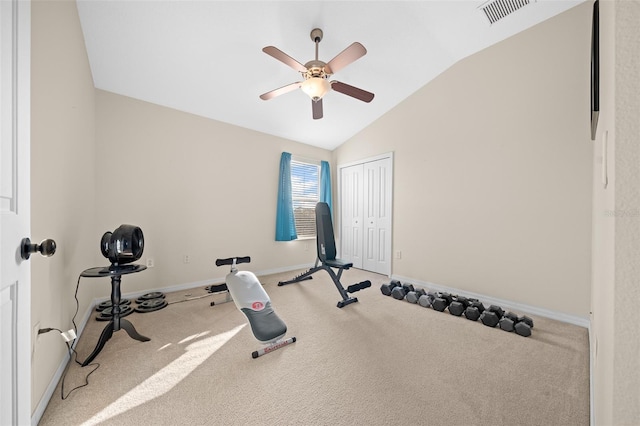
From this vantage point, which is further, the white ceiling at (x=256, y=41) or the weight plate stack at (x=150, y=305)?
the weight plate stack at (x=150, y=305)

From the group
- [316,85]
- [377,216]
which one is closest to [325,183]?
[377,216]

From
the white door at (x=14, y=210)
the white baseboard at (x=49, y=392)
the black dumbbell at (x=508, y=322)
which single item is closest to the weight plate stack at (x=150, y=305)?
the white baseboard at (x=49, y=392)

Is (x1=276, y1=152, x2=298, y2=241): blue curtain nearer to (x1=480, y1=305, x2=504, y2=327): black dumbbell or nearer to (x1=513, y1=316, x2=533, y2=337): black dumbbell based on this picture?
(x1=480, y1=305, x2=504, y2=327): black dumbbell

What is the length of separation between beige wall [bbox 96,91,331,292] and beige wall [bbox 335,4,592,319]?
95.2 inches

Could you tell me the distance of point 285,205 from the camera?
4.32 metres

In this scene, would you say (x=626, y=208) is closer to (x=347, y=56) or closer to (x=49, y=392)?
(x=347, y=56)

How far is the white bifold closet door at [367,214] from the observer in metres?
4.07

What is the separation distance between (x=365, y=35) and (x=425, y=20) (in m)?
0.62

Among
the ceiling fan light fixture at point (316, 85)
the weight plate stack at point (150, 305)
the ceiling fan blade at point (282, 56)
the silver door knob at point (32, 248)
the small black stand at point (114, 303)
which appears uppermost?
the ceiling fan blade at point (282, 56)

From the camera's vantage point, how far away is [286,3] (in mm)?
2203

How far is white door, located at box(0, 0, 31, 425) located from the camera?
64 cm

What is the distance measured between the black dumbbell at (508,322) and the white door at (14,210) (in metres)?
3.02

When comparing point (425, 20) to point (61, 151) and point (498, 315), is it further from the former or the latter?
point (61, 151)

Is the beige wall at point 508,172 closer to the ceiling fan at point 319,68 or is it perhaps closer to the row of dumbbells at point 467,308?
the row of dumbbells at point 467,308
